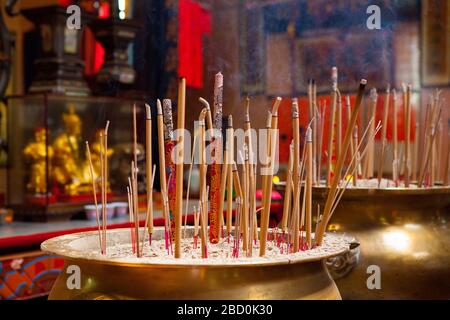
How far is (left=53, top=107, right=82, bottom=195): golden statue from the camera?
3152 mm

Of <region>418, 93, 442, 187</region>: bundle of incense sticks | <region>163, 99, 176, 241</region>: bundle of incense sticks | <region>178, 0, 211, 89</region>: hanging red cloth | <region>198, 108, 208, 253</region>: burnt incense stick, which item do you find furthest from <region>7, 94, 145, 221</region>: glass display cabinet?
<region>198, 108, 208, 253</region>: burnt incense stick

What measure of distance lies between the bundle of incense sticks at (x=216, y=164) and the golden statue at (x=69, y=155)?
2.09 m

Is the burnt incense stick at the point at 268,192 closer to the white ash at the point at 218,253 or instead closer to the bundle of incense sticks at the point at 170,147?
the white ash at the point at 218,253

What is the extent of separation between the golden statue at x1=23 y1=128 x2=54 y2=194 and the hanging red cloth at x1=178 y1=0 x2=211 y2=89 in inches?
37.0

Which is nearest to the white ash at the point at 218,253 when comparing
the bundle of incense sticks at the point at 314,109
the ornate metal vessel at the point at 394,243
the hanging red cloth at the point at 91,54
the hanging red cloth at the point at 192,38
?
the ornate metal vessel at the point at 394,243

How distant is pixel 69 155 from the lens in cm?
321

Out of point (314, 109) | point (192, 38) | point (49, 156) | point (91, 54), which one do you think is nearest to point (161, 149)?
point (314, 109)

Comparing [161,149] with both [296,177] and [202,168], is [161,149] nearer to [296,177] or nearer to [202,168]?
[202,168]

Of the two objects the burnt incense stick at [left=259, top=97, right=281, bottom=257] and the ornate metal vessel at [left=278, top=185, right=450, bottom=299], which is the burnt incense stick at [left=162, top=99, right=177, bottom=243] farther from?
the ornate metal vessel at [left=278, top=185, right=450, bottom=299]

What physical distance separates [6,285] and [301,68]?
6.15 ft

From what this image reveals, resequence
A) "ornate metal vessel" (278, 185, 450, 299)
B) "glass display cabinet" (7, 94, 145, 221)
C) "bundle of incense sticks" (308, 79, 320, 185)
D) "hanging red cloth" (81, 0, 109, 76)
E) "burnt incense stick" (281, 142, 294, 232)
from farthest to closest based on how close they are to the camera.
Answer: "hanging red cloth" (81, 0, 109, 76) < "glass display cabinet" (7, 94, 145, 221) < "bundle of incense sticks" (308, 79, 320, 185) < "ornate metal vessel" (278, 185, 450, 299) < "burnt incense stick" (281, 142, 294, 232)

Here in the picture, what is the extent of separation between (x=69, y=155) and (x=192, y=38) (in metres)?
1.23

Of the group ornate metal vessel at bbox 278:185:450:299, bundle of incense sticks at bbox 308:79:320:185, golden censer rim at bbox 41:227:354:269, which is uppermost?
bundle of incense sticks at bbox 308:79:320:185

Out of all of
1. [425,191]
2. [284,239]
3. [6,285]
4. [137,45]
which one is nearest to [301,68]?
[137,45]
